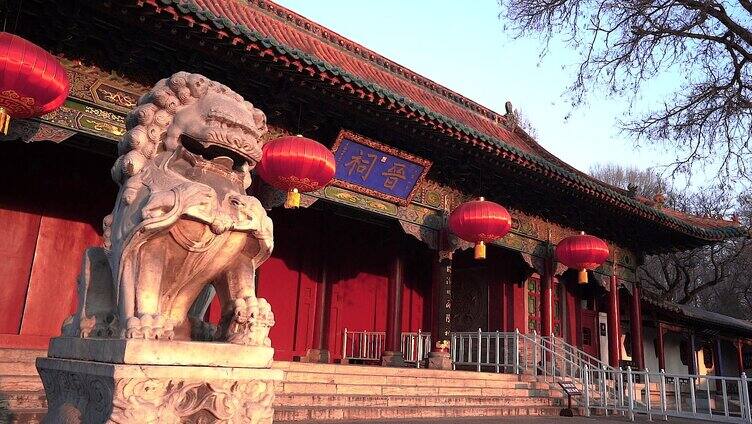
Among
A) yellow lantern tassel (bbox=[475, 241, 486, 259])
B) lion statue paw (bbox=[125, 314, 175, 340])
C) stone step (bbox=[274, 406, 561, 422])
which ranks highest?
yellow lantern tassel (bbox=[475, 241, 486, 259])

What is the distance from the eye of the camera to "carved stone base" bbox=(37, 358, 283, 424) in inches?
72.4

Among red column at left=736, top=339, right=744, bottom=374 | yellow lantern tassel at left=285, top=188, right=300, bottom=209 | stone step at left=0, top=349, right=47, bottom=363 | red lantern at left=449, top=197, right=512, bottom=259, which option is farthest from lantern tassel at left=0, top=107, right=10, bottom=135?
red column at left=736, top=339, right=744, bottom=374

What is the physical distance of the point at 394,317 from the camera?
28.2 feet

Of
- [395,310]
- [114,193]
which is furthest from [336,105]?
[395,310]

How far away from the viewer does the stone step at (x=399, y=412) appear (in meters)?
4.93

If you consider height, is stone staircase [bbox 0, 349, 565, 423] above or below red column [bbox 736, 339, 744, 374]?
below

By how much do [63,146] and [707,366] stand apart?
66.5 ft

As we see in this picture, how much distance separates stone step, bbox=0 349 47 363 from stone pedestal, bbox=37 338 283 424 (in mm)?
3272

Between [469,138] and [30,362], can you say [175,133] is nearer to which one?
[30,362]

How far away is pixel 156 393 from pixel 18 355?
4063 millimetres

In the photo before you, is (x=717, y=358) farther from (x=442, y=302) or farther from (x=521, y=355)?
(x=442, y=302)

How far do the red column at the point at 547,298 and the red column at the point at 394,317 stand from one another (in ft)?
9.95

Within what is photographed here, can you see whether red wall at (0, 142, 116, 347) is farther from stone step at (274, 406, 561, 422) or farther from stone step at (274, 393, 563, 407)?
stone step at (274, 406, 561, 422)

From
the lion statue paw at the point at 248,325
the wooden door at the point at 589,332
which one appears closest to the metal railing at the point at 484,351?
the wooden door at the point at 589,332
